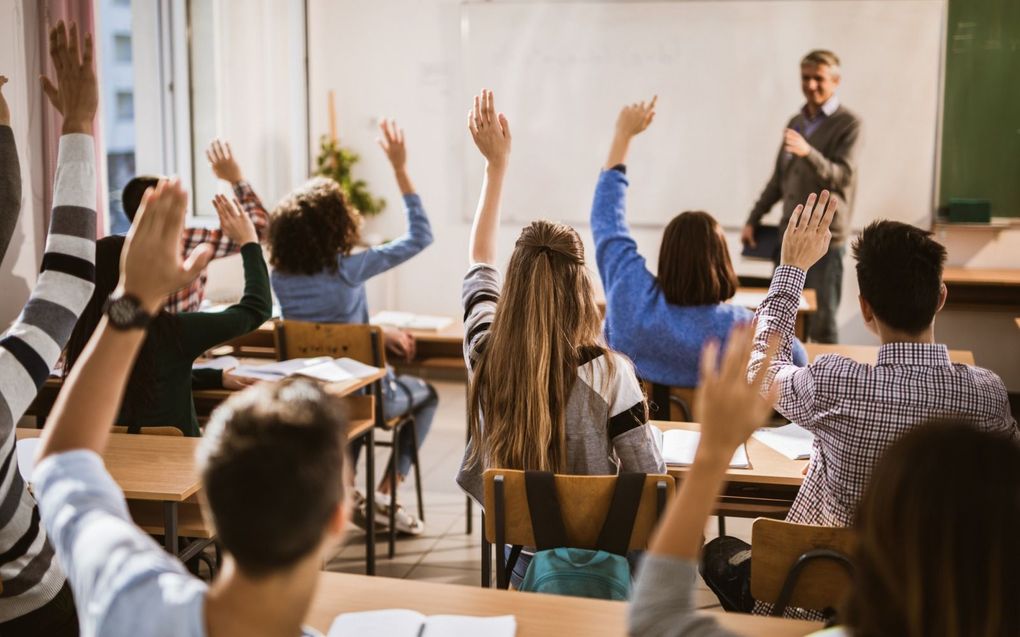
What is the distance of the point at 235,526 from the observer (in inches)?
36.5

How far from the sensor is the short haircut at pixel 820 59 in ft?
17.7

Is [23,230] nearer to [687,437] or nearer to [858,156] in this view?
[687,437]

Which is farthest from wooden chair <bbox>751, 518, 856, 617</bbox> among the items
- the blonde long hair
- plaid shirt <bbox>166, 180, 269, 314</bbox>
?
plaid shirt <bbox>166, 180, 269, 314</bbox>

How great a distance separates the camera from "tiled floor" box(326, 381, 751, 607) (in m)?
3.44

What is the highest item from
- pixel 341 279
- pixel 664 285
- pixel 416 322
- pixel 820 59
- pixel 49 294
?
pixel 820 59

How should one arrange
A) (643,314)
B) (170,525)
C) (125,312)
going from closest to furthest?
1. (125,312)
2. (170,525)
3. (643,314)

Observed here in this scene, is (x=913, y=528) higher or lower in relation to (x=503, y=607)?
higher

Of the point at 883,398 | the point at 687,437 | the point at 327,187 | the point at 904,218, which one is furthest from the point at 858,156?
the point at 883,398

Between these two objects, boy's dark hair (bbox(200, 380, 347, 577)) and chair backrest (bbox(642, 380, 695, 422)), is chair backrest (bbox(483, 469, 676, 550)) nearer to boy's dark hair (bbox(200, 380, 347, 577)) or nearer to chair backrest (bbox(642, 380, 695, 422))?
boy's dark hair (bbox(200, 380, 347, 577))

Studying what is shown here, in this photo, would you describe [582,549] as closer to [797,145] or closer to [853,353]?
[853,353]

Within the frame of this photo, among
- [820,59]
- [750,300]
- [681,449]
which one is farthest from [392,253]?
[820,59]

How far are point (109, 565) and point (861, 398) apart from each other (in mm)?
1419

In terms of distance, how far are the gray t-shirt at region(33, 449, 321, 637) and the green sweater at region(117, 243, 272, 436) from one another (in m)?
1.41

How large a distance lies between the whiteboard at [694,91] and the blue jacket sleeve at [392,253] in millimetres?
2803
